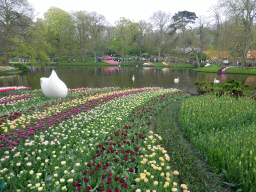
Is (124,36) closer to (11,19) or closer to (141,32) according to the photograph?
(141,32)

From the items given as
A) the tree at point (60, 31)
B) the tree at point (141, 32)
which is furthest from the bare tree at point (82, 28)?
the tree at point (141, 32)

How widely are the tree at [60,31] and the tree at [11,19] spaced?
2566 cm

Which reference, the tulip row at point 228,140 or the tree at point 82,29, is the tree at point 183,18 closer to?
the tree at point 82,29

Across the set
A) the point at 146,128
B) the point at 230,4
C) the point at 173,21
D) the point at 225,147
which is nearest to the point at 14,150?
the point at 146,128

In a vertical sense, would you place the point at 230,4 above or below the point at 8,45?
above

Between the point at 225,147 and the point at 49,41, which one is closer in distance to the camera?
the point at 225,147

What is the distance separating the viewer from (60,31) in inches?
2073

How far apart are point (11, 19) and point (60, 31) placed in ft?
89.4

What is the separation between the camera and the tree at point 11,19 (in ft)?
85.0

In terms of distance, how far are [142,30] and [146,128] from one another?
6562 centimetres

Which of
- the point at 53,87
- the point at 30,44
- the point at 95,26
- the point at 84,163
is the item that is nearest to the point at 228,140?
the point at 84,163

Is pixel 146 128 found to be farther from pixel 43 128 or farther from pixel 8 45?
pixel 8 45

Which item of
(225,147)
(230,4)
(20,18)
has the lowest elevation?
(225,147)

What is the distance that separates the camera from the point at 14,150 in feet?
11.2
